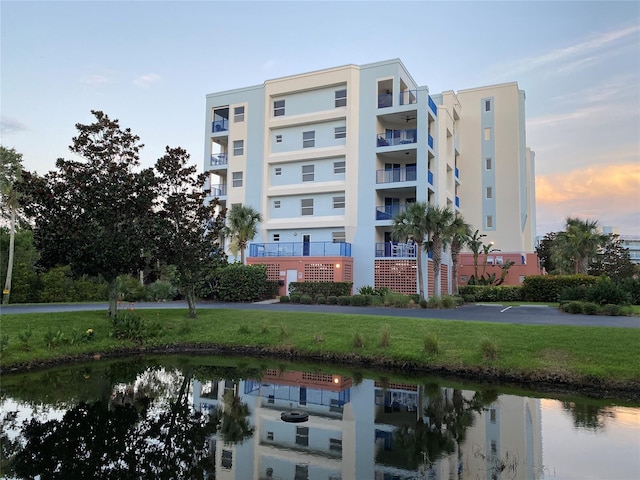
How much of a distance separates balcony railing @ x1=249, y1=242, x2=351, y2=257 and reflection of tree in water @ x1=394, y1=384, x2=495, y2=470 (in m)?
25.5

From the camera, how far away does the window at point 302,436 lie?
8680mm

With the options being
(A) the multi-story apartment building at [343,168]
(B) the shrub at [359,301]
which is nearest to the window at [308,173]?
(A) the multi-story apartment building at [343,168]

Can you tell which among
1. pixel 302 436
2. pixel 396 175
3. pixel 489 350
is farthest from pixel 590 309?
pixel 302 436

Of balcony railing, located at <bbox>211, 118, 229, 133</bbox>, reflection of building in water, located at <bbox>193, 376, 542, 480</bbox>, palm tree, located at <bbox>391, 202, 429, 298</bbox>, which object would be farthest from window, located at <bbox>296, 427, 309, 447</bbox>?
balcony railing, located at <bbox>211, 118, 229, 133</bbox>

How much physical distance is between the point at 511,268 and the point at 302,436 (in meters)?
41.7

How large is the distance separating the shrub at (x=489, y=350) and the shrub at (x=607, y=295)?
15.4 m

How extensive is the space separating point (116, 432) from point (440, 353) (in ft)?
32.3

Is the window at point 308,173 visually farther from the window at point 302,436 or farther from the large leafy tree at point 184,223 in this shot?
the window at point 302,436

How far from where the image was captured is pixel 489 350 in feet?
47.6

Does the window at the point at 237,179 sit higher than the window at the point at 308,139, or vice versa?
the window at the point at 308,139

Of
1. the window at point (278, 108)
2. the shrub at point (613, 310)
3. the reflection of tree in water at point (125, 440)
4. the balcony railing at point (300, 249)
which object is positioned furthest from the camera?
the window at point (278, 108)

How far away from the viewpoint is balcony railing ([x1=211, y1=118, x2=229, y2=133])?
45.6 m

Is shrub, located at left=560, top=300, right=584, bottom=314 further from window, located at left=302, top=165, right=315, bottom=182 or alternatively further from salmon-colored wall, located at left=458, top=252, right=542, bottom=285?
window, located at left=302, top=165, right=315, bottom=182

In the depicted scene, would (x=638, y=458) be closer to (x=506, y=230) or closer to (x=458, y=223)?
(x=458, y=223)
